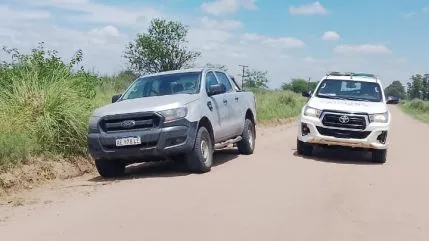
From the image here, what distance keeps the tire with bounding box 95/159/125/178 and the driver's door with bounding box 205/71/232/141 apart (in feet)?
6.06

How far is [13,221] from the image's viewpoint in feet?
20.9

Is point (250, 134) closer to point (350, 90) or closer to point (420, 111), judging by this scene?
point (350, 90)

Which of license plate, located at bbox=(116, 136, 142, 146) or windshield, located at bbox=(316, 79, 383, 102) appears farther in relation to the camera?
windshield, located at bbox=(316, 79, 383, 102)

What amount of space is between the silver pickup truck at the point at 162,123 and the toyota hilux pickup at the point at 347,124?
224cm

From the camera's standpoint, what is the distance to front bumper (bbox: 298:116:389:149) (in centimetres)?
1145

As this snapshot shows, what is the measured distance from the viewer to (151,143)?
9.00 metres

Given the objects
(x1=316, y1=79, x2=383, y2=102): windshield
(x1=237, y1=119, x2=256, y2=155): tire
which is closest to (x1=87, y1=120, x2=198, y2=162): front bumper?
(x1=237, y1=119, x2=256, y2=155): tire

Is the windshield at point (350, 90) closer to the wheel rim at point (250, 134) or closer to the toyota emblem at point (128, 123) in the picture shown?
the wheel rim at point (250, 134)

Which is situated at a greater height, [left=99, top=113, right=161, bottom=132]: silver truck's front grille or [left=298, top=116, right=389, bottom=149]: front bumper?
[left=99, top=113, right=161, bottom=132]: silver truck's front grille

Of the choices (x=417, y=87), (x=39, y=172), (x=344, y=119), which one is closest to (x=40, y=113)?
(x=39, y=172)

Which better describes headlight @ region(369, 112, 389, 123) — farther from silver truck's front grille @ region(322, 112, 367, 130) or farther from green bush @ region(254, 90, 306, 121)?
green bush @ region(254, 90, 306, 121)

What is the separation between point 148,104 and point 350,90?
571 cm

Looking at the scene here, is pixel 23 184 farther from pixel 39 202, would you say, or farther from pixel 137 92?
pixel 137 92

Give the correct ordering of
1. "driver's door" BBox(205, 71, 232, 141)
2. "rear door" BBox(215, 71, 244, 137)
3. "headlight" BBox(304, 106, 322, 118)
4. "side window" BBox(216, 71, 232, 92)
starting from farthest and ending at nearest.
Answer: "headlight" BBox(304, 106, 322, 118)
"side window" BBox(216, 71, 232, 92)
"rear door" BBox(215, 71, 244, 137)
"driver's door" BBox(205, 71, 232, 141)
